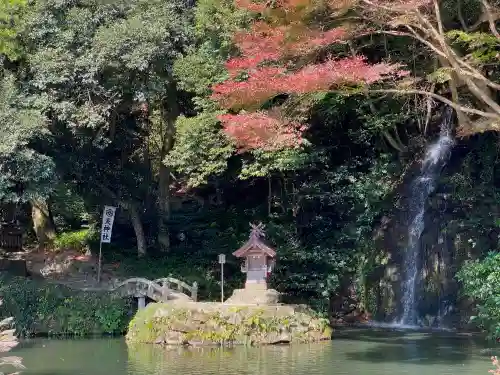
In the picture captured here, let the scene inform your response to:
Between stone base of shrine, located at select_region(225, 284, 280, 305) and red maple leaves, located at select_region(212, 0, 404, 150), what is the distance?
344cm

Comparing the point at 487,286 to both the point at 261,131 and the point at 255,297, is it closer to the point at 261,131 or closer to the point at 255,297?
the point at 255,297

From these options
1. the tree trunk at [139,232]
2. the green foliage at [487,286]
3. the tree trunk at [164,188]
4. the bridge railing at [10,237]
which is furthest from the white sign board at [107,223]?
the green foliage at [487,286]

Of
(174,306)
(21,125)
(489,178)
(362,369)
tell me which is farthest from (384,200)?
(21,125)

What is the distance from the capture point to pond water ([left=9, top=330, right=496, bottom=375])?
496 inches

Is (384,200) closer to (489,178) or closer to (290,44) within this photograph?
(489,178)

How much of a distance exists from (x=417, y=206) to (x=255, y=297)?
5664 mm

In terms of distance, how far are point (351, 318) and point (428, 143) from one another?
5.57 m

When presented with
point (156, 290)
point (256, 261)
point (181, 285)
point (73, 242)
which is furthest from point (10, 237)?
point (256, 261)

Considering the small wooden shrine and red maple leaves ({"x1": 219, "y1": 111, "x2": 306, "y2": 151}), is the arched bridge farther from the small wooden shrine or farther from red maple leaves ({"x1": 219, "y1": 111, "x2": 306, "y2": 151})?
red maple leaves ({"x1": 219, "y1": 111, "x2": 306, "y2": 151})

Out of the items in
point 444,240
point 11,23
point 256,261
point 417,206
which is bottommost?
point 256,261

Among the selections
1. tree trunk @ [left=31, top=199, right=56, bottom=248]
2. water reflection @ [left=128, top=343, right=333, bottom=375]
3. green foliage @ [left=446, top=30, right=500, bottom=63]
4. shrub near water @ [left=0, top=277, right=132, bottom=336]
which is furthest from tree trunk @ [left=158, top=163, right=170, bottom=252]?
green foliage @ [left=446, top=30, right=500, bottom=63]

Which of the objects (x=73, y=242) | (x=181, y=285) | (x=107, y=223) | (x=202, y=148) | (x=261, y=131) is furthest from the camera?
(x=73, y=242)

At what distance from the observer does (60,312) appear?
18938 mm

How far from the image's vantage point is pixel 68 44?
62.1 ft
